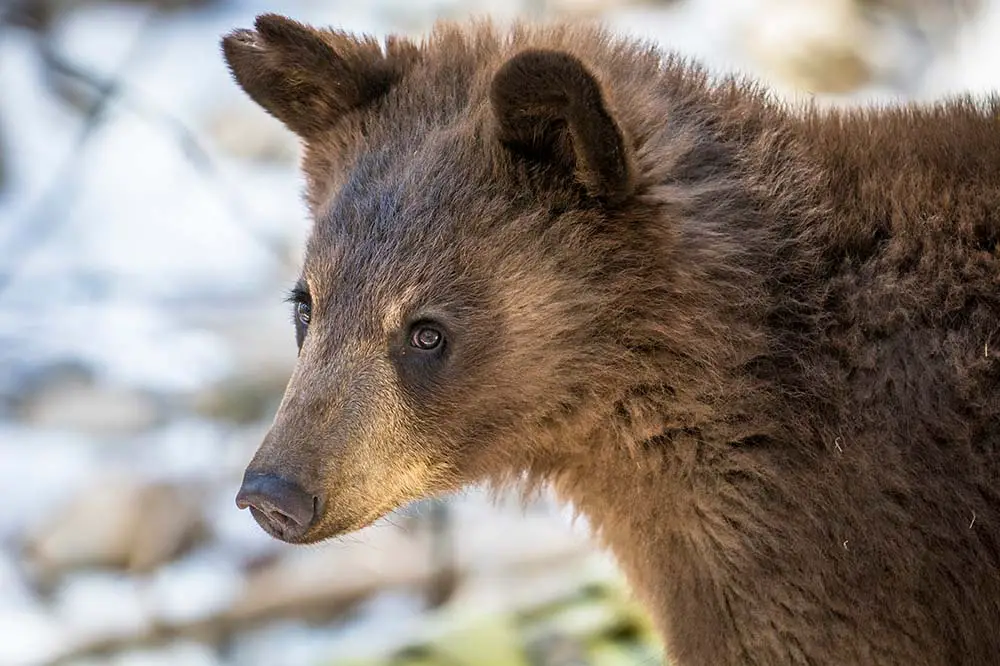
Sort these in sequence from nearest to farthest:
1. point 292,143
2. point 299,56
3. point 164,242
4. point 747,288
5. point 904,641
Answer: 1. point 904,641
2. point 747,288
3. point 299,56
4. point 164,242
5. point 292,143

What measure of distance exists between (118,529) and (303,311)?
9.24 ft

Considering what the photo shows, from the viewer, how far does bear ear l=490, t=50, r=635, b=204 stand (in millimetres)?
2441

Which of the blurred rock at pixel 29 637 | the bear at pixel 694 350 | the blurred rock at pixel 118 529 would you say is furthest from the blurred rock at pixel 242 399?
the bear at pixel 694 350

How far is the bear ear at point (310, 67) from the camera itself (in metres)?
3.09

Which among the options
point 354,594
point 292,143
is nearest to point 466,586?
point 354,594

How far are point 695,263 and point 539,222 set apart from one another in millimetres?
355

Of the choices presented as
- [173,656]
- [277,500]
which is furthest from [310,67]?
[173,656]

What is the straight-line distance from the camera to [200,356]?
255 inches

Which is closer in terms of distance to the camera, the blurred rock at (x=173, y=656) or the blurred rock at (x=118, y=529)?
the blurred rock at (x=173, y=656)

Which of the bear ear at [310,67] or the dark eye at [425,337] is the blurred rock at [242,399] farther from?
the dark eye at [425,337]

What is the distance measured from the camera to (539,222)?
2.77 metres

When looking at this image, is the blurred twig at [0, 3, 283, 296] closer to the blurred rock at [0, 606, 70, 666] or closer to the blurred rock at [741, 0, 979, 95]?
the blurred rock at [0, 606, 70, 666]

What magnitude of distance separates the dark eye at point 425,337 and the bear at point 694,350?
13 millimetres

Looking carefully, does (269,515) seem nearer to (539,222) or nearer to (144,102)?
(539,222)
